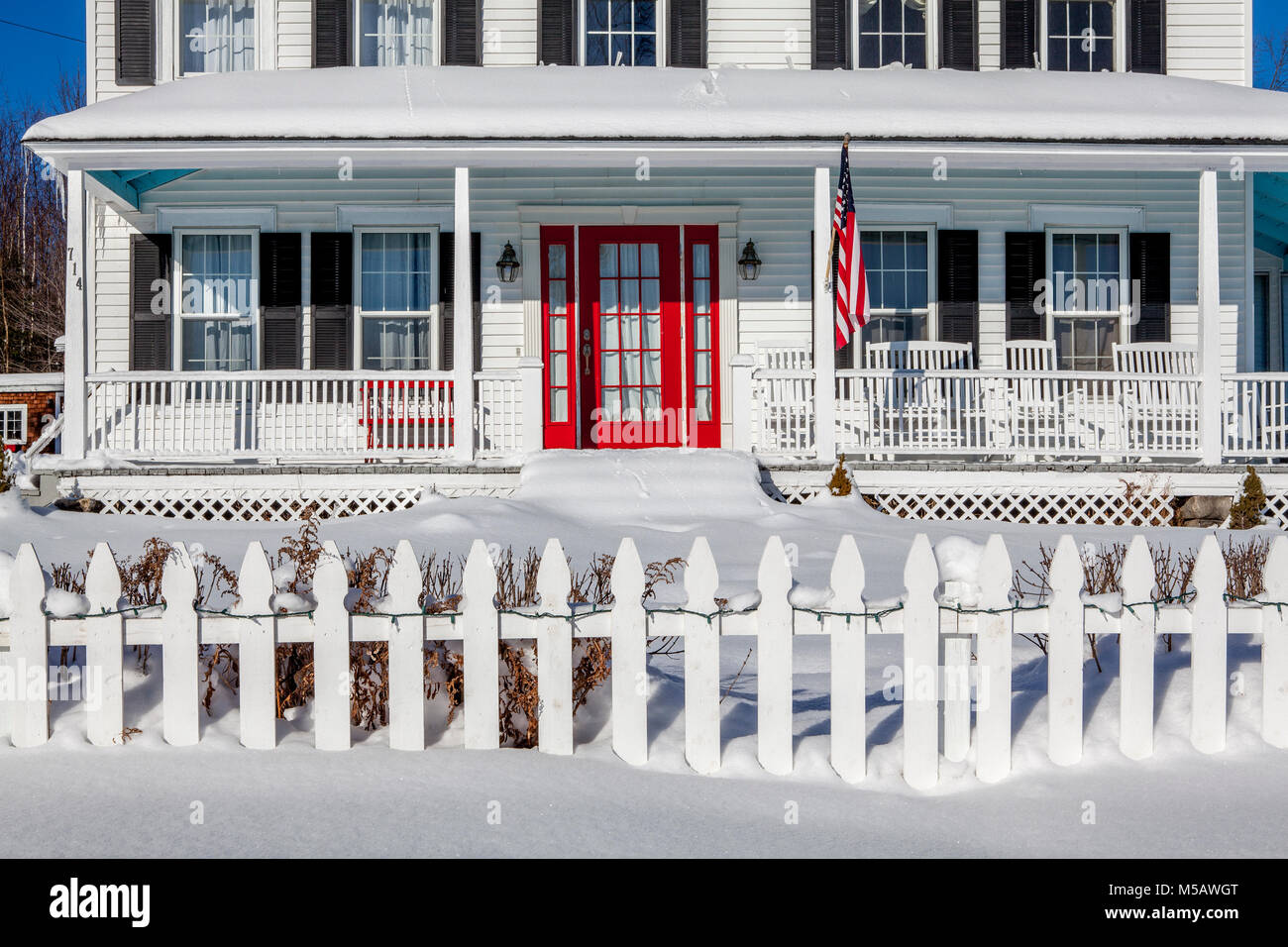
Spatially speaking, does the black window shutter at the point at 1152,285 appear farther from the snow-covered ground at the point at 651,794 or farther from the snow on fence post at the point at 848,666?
the snow on fence post at the point at 848,666

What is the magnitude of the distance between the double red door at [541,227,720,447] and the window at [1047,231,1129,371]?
148 inches

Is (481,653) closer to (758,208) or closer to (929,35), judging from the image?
(758,208)

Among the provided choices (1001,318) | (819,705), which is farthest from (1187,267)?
(819,705)

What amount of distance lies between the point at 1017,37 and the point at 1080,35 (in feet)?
2.62

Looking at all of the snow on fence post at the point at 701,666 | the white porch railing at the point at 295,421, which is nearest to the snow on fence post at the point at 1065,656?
the snow on fence post at the point at 701,666

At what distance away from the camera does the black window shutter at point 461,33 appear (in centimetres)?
1323

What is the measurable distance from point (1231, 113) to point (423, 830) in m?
10.6

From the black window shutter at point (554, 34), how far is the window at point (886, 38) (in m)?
3.31

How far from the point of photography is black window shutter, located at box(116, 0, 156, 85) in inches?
515

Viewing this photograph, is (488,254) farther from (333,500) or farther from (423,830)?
(423,830)

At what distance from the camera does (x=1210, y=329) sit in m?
10.7

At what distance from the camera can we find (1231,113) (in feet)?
35.6

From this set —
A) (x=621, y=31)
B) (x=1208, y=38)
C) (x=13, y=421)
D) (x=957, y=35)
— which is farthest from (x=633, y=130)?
(x=13, y=421)

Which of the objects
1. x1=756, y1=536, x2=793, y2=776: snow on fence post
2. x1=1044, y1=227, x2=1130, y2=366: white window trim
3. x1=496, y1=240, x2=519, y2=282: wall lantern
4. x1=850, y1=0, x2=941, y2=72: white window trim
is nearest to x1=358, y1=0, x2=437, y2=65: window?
x1=496, y1=240, x2=519, y2=282: wall lantern
